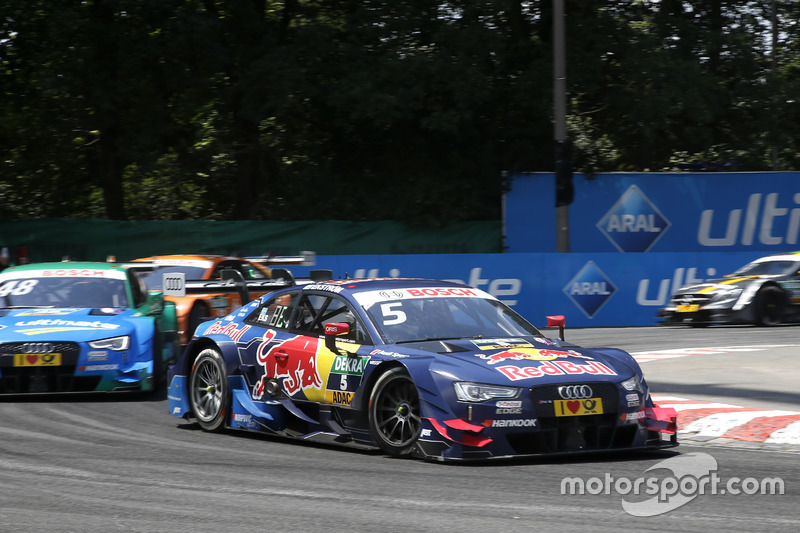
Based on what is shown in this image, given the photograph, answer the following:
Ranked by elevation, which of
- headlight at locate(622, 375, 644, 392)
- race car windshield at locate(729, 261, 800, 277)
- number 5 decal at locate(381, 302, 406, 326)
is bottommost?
race car windshield at locate(729, 261, 800, 277)

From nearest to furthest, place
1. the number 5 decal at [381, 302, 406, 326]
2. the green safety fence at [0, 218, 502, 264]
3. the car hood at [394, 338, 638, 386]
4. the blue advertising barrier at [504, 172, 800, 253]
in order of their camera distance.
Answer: the car hood at [394, 338, 638, 386] < the number 5 decal at [381, 302, 406, 326] < the green safety fence at [0, 218, 502, 264] < the blue advertising barrier at [504, 172, 800, 253]

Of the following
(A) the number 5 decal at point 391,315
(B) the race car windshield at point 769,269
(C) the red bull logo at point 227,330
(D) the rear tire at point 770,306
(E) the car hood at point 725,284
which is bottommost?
(D) the rear tire at point 770,306

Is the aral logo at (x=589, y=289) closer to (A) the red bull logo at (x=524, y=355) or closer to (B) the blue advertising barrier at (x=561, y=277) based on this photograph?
(B) the blue advertising barrier at (x=561, y=277)

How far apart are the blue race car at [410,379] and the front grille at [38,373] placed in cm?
168

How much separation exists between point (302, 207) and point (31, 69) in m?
7.32

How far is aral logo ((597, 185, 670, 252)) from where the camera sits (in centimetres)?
2722

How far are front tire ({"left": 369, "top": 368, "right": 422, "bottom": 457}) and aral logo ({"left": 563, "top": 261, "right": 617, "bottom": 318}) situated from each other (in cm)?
1397

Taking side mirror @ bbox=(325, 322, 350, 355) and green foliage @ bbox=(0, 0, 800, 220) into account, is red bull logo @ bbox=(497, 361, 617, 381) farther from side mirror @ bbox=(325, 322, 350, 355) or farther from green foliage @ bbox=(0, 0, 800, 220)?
green foliage @ bbox=(0, 0, 800, 220)

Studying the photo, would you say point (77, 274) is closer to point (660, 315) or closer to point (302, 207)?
point (660, 315)

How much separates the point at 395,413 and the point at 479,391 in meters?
0.70

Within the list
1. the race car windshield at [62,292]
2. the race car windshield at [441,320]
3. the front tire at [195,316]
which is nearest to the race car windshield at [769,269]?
the front tire at [195,316]

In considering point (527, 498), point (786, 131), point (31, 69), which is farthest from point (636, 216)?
point (527, 498)

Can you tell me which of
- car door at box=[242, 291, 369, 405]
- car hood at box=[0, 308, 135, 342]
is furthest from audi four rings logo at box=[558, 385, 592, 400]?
car hood at box=[0, 308, 135, 342]

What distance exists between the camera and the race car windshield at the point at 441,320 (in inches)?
322
